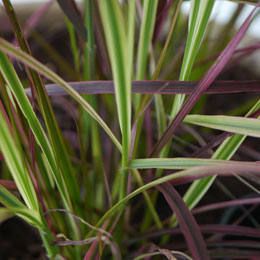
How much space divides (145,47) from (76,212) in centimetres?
20

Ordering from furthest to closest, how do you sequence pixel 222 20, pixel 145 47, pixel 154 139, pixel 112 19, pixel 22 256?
pixel 222 20, pixel 154 139, pixel 22 256, pixel 145 47, pixel 112 19

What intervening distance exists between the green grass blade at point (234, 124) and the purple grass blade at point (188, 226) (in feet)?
0.22

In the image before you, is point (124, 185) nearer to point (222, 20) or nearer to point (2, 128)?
point (2, 128)

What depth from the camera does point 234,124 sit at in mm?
256

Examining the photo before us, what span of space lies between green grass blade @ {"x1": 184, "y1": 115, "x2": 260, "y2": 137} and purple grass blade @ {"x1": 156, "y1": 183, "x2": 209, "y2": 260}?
2.7 inches

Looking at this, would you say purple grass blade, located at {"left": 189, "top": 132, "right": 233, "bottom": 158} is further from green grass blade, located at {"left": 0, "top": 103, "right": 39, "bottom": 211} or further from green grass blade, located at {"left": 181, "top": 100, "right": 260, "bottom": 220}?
green grass blade, located at {"left": 0, "top": 103, "right": 39, "bottom": 211}

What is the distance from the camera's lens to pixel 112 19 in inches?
6.7

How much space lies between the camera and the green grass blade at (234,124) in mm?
246

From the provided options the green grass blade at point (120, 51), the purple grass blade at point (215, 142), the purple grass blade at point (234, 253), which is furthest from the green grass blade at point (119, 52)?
the purple grass blade at point (234, 253)

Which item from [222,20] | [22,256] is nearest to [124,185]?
[22,256]

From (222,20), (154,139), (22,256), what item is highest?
(222,20)

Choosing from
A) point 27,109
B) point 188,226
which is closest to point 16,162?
point 27,109

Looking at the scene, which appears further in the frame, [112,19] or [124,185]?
[124,185]

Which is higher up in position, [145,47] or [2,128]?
[145,47]
